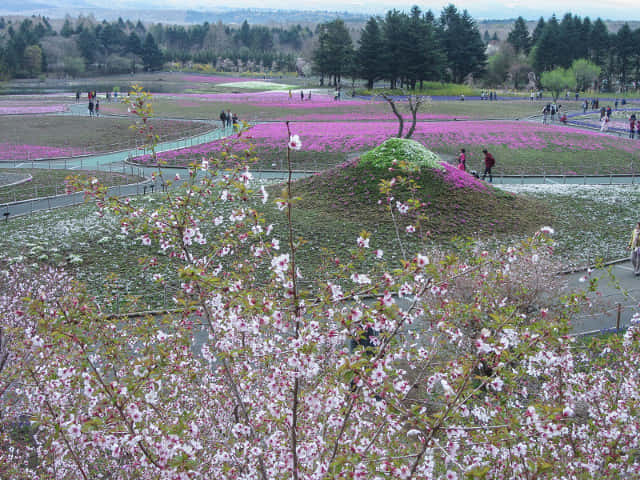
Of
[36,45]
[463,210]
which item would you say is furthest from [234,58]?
[463,210]

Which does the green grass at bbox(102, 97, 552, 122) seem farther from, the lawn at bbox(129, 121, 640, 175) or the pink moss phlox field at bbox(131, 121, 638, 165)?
the lawn at bbox(129, 121, 640, 175)

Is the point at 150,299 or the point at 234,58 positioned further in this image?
the point at 234,58

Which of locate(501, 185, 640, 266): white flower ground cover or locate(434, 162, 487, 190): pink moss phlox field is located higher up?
locate(434, 162, 487, 190): pink moss phlox field

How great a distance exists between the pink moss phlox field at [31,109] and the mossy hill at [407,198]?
41280 millimetres

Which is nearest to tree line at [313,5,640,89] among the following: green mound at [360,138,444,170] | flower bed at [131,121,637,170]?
flower bed at [131,121,637,170]

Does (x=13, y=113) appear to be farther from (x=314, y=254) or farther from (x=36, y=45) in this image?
(x=36, y=45)

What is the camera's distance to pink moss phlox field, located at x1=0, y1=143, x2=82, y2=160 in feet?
111

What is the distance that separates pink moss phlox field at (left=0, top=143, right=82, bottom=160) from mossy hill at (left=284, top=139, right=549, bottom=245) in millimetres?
19475

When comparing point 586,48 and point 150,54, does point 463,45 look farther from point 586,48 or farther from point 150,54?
point 150,54

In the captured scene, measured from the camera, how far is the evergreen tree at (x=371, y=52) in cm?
7356

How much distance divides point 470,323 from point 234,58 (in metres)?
146

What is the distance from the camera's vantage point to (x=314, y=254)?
16.3 metres

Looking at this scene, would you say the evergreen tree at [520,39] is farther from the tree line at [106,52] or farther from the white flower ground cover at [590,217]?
the white flower ground cover at [590,217]

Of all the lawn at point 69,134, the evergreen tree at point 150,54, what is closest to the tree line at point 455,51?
the lawn at point 69,134
